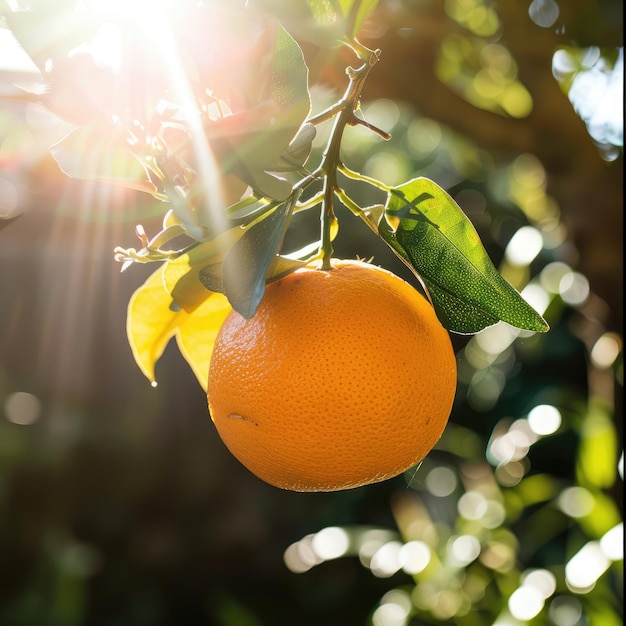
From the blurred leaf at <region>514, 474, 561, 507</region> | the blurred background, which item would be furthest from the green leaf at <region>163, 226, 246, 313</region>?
the blurred leaf at <region>514, 474, 561, 507</region>

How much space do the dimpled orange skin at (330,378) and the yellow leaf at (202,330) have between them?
8 centimetres

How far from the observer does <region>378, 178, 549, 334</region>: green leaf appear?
448 mm

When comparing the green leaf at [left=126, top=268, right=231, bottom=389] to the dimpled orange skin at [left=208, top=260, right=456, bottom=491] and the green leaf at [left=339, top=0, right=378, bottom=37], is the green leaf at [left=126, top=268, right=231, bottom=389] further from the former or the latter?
the green leaf at [left=339, top=0, right=378, bottom=37]

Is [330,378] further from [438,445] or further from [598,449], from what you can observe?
[438,445]

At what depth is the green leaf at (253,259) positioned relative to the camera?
410 mm

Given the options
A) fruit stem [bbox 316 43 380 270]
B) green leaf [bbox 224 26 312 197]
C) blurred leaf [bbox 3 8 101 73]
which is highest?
blurred leaf [bbox 3 8 101 73]

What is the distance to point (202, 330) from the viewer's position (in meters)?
0.60

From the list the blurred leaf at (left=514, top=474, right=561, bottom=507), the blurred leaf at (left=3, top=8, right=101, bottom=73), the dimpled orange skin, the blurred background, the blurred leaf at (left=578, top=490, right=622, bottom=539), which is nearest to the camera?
the blurred leaf at (left=3, top=8, right=101, bottom=73)

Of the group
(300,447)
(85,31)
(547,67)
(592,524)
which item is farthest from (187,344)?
(592,524)

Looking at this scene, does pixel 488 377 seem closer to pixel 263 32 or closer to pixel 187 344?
pixel 187 344

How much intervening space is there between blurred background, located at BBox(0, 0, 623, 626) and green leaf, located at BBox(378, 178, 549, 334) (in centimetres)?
38

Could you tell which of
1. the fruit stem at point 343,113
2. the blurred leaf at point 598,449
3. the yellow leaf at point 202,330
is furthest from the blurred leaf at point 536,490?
the fruit stem at point 343,113

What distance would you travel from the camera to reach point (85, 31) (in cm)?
38

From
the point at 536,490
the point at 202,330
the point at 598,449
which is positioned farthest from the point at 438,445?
the point at 202,330
